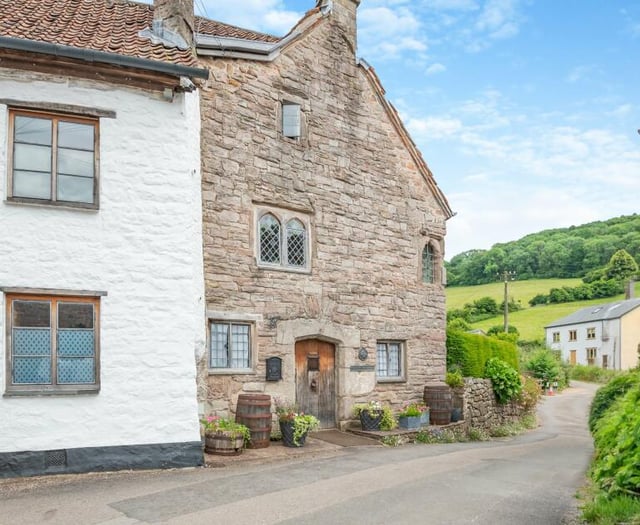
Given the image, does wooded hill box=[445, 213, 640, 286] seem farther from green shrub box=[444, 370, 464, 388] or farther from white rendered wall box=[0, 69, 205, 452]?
white rendered wall box=[0, 69, 205, 452]

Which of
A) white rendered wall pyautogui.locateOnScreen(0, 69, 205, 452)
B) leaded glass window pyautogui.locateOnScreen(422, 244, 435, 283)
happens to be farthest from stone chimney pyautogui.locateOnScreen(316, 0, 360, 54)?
white rendered wall pyautogui.locateOnScreen(0, 69, 205, 452)

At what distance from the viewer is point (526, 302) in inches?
2968

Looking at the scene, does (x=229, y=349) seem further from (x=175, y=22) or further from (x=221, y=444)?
(x=175, y=22)

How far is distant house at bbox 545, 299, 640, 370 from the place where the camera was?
5403cm

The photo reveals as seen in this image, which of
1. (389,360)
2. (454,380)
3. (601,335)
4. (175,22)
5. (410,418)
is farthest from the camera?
(601,335)

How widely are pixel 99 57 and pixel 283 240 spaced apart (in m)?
5.35

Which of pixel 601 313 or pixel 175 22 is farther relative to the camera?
pixel 601 313

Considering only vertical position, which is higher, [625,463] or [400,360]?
[400,360]

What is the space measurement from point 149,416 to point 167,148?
13.3ft

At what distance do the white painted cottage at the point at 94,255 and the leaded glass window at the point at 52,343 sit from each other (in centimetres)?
1

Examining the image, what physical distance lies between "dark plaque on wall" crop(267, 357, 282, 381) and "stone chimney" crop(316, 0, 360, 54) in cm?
762

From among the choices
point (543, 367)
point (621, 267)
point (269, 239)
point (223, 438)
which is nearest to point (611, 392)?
point (269, 239)

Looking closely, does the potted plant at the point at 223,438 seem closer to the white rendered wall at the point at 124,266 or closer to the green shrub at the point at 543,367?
the white rendered wall at the point at 124,266

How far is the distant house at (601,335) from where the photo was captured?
54.0 metres
